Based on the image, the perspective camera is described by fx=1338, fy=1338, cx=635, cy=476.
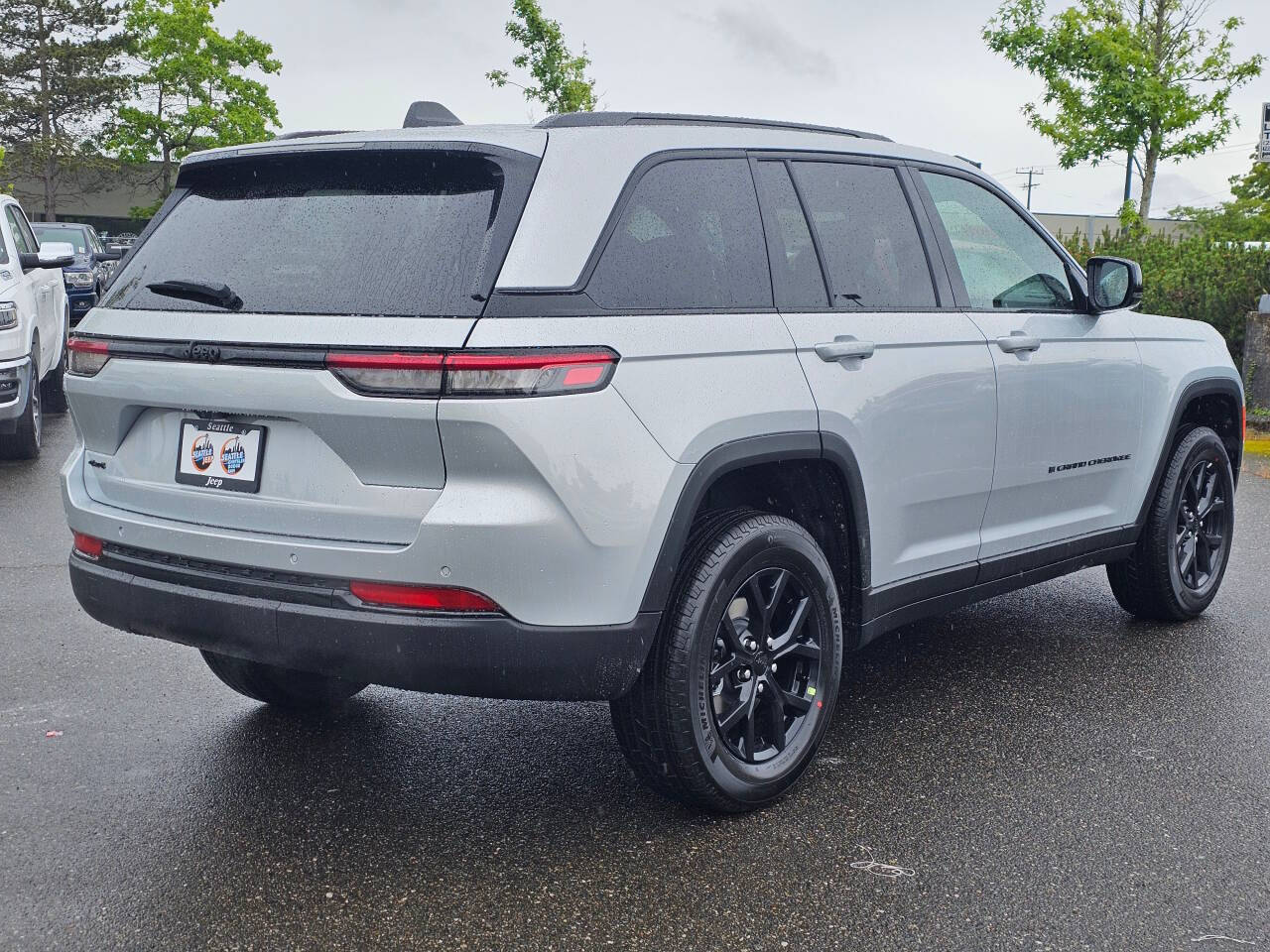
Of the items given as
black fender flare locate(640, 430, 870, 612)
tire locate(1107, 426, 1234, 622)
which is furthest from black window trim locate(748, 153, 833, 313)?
tire locate(1107, 426, 1234, 622)

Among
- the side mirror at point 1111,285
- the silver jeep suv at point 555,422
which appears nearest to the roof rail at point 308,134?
the silver jeep suv at point 555,422

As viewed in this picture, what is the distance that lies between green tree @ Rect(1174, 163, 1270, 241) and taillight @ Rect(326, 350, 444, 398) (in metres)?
35.7

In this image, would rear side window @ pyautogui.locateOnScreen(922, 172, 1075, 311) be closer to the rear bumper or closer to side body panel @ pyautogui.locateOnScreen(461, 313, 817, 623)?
side body panel @ pyautogui.locateOnScreen(461, 313, 817, 623)

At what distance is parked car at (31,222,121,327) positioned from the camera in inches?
687

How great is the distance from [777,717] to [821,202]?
154cm

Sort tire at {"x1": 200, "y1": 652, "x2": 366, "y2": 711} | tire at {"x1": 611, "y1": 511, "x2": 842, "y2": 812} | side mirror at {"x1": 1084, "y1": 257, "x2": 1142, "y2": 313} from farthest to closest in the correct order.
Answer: side mirror at {"x1": 1084, "y1": 257, "x2": 1142, "y2": 313} < tire at {"x1": 200, "y1": 652, "x2": 366, "y2": 711} < tire at {"x1": 611, "y1": 511, "x2": 842, "y2": 812}

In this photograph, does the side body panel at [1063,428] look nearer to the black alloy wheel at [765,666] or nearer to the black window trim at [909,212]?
the black window trim at [909,212]

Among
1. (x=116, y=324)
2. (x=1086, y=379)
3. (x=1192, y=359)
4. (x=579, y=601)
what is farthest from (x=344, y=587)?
(x=1192, y=359)

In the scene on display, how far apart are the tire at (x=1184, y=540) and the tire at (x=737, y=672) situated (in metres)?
2.20

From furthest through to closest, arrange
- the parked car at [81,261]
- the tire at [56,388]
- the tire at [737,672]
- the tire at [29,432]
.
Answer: the parked car at [81,261]
the tire at [56,388]
the tire at [29,432]
the tire at [737,672]

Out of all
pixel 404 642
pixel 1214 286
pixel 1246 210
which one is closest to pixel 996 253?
pixel 404 642

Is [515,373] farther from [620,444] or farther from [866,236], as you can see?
[866,236]

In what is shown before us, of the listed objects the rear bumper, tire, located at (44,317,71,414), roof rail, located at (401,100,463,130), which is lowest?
tire, located at (44,317,71,414)

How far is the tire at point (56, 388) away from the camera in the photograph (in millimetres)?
Answer: 11914
